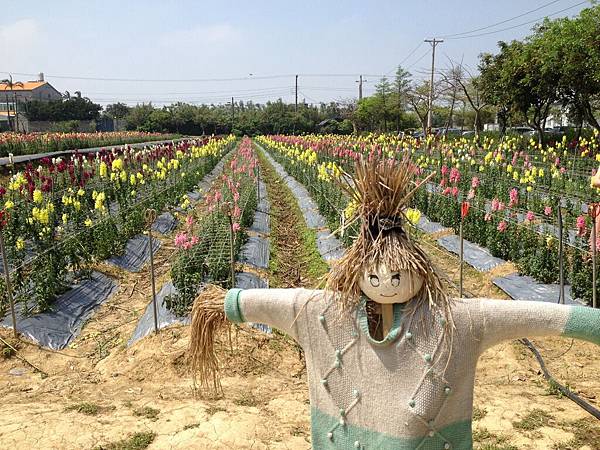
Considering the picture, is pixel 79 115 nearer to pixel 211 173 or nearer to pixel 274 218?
pixel 211 173

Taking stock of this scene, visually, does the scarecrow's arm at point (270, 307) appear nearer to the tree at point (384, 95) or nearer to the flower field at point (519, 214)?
the flower field at point (519, 214)

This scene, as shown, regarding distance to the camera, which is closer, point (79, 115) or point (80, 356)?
point (80, 356)

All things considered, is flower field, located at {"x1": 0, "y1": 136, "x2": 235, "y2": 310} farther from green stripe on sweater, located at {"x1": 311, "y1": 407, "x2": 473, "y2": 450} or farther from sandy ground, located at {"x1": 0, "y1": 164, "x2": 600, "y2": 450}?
green stripe on sweater, located at {"x1": 311, "y1": 407, "x2": 473, "y2": 450}

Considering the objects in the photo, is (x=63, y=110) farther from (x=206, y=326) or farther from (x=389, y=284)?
(x=389, y=284)

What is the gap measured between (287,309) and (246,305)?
0.51 feet

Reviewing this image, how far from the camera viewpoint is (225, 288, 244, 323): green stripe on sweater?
2.08m

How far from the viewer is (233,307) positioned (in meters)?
2.08

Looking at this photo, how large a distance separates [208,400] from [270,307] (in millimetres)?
2293

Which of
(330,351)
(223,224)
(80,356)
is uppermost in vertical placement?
(330,351)

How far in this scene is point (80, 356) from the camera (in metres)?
5.36

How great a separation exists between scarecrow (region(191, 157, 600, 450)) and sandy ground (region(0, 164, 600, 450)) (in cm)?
72

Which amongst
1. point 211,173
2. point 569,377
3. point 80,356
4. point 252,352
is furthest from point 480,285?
point 211,173

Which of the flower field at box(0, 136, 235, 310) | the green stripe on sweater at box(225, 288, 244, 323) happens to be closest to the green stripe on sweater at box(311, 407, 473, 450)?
the green stripe on sweater at box(225, 288, 244, 323)

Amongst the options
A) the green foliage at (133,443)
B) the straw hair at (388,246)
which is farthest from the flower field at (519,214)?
the green foliage at (133,443)
